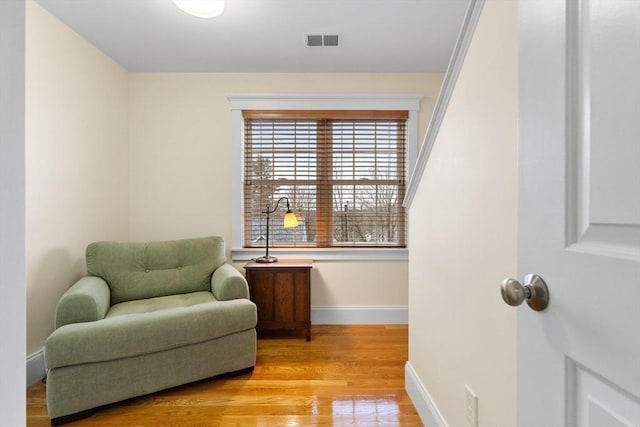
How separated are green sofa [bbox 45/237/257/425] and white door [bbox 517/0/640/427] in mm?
1804

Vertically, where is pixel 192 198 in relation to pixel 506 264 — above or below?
above

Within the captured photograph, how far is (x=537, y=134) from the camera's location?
56cm

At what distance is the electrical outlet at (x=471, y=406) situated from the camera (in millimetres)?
1075

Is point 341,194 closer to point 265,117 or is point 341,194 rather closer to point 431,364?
point 265,117

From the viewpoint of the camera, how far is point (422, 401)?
1589 mm

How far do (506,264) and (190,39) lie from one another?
2687mm

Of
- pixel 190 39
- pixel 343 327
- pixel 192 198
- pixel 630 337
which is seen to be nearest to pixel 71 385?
pixel 192 198

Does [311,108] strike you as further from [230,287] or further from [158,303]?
[158,303]

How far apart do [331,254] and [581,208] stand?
2.63 m

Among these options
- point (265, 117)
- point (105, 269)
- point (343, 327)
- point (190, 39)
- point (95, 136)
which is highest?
point (190, 39)

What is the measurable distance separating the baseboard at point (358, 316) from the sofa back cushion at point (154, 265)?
1.09 metres

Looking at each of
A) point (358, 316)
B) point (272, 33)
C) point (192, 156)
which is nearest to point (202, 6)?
point (272, 33)

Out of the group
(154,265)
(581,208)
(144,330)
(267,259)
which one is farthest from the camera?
(267,259)

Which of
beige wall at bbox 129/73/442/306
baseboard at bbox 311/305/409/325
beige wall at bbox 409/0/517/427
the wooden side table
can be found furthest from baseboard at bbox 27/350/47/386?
beige wall at bbox 409/0/517/427
